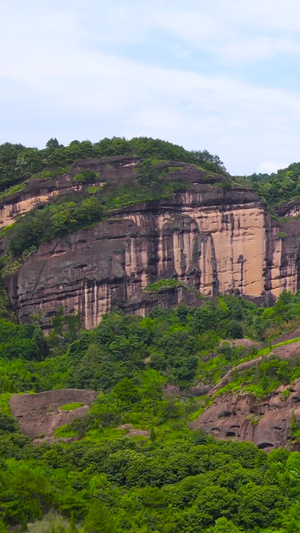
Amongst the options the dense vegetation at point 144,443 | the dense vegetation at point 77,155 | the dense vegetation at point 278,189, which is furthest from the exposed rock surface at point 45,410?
the dense vegetation at point 278,189

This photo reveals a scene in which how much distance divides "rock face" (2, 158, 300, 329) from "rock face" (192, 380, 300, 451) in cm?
1846

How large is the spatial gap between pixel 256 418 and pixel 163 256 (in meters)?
23.7

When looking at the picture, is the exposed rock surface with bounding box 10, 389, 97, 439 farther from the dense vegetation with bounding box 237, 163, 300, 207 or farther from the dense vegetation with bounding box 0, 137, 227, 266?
the dense vegetation with bounding box 237, 163, 300, 207

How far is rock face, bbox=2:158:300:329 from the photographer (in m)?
79.8

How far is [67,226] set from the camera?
8075 centimetres

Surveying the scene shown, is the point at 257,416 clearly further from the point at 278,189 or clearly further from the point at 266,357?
the point at 278,189

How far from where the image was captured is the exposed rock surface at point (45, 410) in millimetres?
65562

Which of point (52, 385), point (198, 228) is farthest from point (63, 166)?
point (52, 385)

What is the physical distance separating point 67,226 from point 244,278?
12.1 meters

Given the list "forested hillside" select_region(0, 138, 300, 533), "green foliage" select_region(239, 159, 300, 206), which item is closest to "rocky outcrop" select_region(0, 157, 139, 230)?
"forested hillside" select_region(0, 138, 300, 533)

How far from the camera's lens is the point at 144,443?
6044 centimetres

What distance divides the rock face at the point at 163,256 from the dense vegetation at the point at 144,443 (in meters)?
1.60

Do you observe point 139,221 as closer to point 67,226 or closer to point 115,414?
point 67,226

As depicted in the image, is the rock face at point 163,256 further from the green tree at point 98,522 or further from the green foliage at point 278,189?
the green tree at point 98,522
